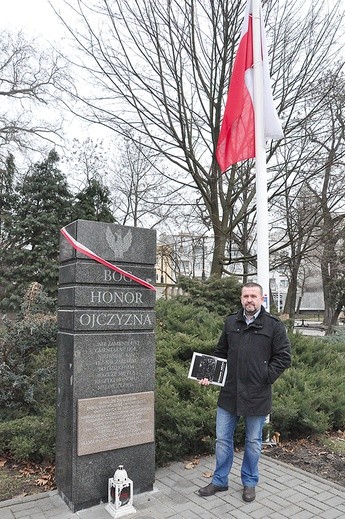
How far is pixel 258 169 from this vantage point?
20.7 feet

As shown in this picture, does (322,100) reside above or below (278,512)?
above

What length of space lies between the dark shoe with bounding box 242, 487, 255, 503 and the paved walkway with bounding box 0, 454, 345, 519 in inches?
1.8

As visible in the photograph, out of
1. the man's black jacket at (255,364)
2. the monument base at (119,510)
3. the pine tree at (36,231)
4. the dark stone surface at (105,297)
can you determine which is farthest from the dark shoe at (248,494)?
the pine tree at (36,231)

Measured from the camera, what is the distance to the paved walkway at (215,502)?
3857mm

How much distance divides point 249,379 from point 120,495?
151 centimetres

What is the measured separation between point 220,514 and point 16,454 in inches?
94.6

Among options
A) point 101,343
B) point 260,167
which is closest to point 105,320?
point 101,343

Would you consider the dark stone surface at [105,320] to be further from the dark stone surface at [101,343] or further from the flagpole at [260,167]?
the flagpole at [260,167]

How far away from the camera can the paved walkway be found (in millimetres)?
3857

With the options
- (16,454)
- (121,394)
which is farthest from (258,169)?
(16,454)

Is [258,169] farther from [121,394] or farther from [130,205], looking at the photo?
[130,205]

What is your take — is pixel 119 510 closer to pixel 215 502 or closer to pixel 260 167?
pixel 215 502

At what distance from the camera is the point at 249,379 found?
4.05m

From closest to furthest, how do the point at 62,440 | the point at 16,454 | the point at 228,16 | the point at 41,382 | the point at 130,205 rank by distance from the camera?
1. the point at 62,440
2. the point at 16,454
3. the point at 41,382
4. the point at 228,16
5. the point at 130,205
